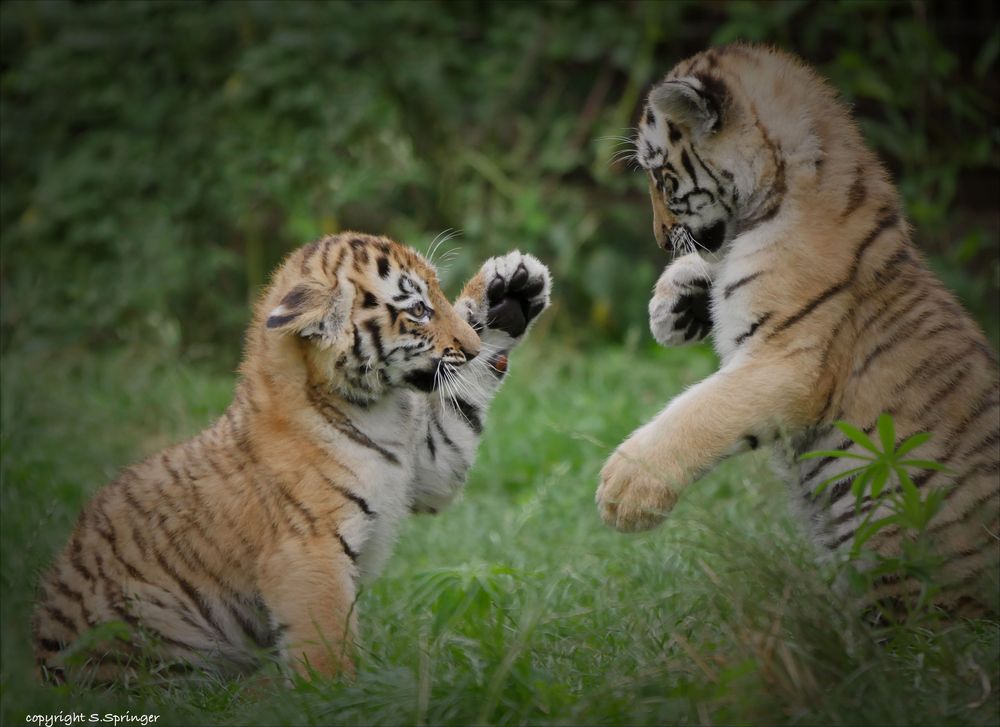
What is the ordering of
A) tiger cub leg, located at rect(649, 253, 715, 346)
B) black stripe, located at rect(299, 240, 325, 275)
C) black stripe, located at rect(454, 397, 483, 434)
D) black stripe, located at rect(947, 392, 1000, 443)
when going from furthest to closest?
black stripe, located at rect(454, 397, 483, 434)
tiger cub leg, located at rect(649, 253, 715, 346)
black stripe, located at rect(299, 240, 325, 275)
black stripe, located at rect(947, 392, 1000, 443)

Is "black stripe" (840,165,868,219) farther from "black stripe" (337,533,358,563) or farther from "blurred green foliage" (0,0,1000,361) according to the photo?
"blurred green foliage" (0,0,1000,361)

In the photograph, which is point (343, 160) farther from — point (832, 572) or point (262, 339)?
point (832, 572)

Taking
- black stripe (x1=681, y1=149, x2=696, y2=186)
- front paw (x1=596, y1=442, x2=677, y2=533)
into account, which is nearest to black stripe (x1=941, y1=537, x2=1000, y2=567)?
front paw (x1=596, y1=442, x2=677, y2=533)

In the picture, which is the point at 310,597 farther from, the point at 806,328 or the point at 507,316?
the point at 806,328

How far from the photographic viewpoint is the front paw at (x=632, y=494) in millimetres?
3131

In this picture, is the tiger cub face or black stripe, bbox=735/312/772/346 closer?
black stripe, bbox=735/312/772/346

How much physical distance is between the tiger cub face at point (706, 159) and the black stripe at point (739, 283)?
0.19 meters

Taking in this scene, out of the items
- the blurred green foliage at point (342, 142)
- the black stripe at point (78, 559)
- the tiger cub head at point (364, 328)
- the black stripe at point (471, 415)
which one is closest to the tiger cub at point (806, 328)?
the tiger cub head at point (364, 328)

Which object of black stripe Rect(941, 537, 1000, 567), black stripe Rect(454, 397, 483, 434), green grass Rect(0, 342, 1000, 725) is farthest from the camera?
black stripe Rect(454, 397, 483, 434)

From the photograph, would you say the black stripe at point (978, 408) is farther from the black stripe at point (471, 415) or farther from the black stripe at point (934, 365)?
the black stripe at point (471, 415)

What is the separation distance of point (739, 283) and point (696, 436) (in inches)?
19.3

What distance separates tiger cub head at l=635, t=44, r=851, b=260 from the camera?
11.3ft

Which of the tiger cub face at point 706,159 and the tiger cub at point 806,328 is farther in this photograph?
the tiger cub face at point 706,159

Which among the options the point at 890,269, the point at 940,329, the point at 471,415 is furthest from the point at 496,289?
the point at 940,329
